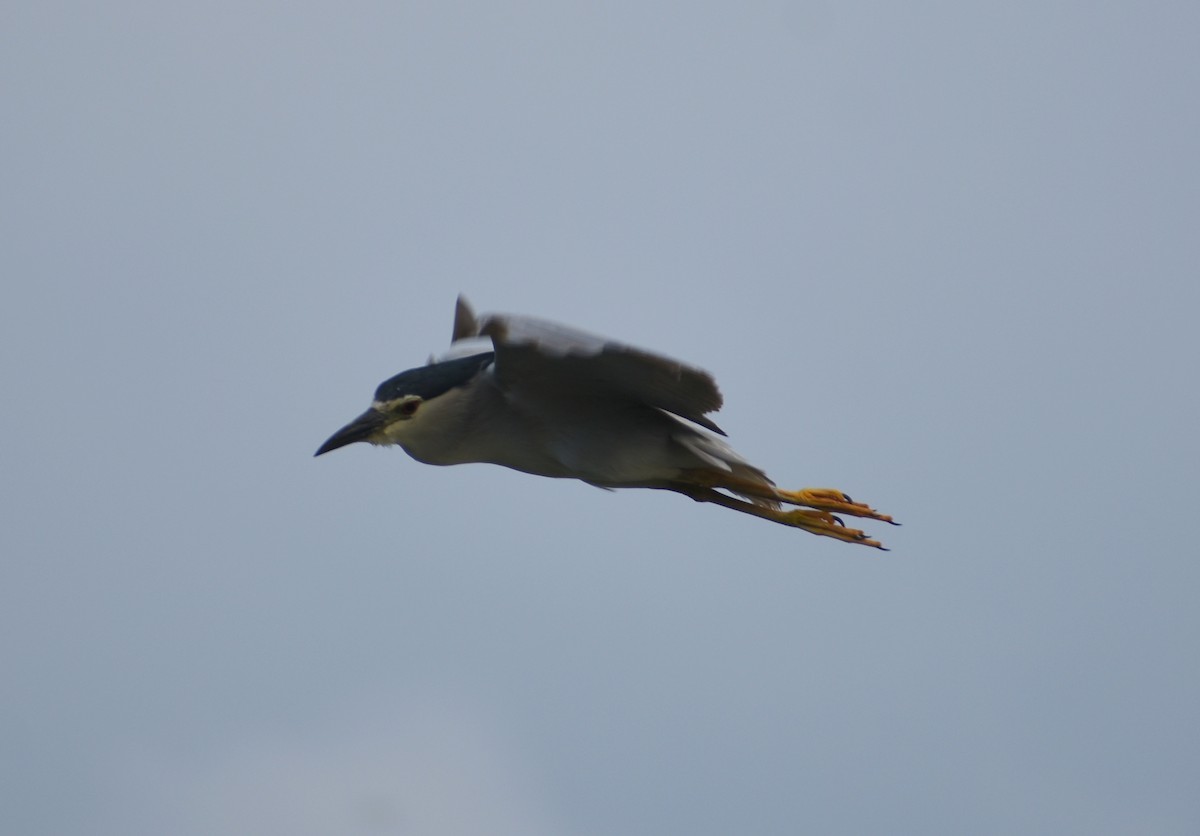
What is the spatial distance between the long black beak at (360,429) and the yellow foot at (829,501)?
70.8 inches

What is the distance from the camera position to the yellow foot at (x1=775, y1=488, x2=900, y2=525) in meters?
6.48

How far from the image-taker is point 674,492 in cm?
657

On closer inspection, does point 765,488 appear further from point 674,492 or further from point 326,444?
point 326,444

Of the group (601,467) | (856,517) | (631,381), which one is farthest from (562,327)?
(856,517)

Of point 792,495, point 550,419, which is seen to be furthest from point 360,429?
point 792,495

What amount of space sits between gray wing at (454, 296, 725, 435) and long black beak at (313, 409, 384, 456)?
606mm

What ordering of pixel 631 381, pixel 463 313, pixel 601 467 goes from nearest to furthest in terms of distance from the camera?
1. pixel 631 381
2. pixel 601 467
3. pixel 463 313

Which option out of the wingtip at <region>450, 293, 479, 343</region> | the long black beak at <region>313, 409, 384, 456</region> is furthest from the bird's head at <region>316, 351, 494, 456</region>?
the wingtip at <region>450, 293, 479, 343</region>

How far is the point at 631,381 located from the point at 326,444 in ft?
4.43

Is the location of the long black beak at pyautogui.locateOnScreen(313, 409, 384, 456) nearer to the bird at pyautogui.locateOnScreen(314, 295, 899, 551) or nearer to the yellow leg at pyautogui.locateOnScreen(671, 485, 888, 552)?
the bird at pyautogui.locateOnScreen(314, 295, 899, 551)

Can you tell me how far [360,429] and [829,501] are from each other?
6.88 ft

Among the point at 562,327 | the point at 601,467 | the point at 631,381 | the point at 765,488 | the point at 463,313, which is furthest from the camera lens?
the point at 463,313

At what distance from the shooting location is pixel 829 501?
650 cm

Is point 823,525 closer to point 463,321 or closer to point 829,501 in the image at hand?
point 829,501
